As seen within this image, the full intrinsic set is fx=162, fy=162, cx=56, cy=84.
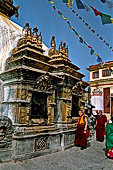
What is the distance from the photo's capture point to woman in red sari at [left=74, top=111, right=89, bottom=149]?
6963 millimetres

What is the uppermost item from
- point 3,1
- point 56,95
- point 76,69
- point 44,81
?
point 3,1

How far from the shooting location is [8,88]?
585 cm

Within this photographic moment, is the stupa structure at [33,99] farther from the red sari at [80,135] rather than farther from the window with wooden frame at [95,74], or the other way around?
the window with wooden frame at [95,74]

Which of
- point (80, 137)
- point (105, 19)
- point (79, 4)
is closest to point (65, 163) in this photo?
point (80, 137)

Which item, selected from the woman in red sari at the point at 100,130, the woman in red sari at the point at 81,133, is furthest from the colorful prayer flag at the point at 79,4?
the woman in red sari at the point at 100,130

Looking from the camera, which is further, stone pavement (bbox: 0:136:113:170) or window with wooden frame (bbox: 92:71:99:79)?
window with wooden frame (bbox: 92:71:99:79)

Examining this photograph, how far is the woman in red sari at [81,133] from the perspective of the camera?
6963 mm

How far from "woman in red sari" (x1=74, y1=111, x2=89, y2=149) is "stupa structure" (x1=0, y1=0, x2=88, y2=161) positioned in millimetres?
256

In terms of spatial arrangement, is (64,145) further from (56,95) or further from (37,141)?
(56,95)

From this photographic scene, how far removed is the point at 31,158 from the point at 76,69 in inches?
195

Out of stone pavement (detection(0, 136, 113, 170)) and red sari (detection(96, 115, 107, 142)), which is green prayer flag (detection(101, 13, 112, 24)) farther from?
red sari (detection(96, 115, 107, 142))

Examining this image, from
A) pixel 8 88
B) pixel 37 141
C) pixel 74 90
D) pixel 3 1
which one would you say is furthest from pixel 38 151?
pixel 3 1

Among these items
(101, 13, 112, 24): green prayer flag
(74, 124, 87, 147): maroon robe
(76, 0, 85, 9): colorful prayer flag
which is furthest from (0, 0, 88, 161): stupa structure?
(101, 13, 112, 24): green prayer flag

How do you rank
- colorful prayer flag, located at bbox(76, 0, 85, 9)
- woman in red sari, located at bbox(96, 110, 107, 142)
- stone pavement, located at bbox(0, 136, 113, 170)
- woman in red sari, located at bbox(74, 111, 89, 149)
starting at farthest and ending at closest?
woman in red sari, located at bbox(96, 110, 107, 142), woman in red sari, located at bbox(74, 111, 89, 149), colorful prayer flag, located at bbox(76, 0, 85, 9), stone pavement, located at bbox(0, 136, 113, 170)
